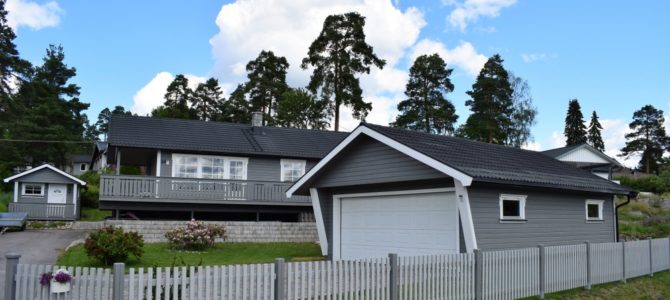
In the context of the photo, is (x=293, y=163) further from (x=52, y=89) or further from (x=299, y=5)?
(x=52, y=89)

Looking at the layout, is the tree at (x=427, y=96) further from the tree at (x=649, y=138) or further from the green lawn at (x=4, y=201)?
the tree at (x=649, y=138)

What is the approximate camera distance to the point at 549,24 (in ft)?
64.1

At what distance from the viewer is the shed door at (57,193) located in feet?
97.3

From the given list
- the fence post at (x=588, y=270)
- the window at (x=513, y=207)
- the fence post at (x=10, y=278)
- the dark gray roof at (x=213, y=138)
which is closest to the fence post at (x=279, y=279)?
the fence post at (x=10, y=278)

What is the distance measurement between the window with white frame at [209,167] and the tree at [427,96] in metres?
26.0

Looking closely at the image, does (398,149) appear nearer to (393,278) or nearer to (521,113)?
(393,278)

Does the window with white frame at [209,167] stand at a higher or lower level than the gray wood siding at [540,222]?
higher

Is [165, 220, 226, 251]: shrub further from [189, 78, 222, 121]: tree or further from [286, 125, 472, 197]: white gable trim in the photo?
[189, 78, 222, 121]: tree

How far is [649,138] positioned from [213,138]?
65.7 meters

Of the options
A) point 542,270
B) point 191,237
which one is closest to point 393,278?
point 542,270

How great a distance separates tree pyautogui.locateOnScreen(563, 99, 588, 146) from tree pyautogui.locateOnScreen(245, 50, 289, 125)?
3868 centimetres

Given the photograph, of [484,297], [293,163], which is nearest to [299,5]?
[293,163]

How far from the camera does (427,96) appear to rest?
49625 millimetres

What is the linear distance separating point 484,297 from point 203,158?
17220 millimetres
